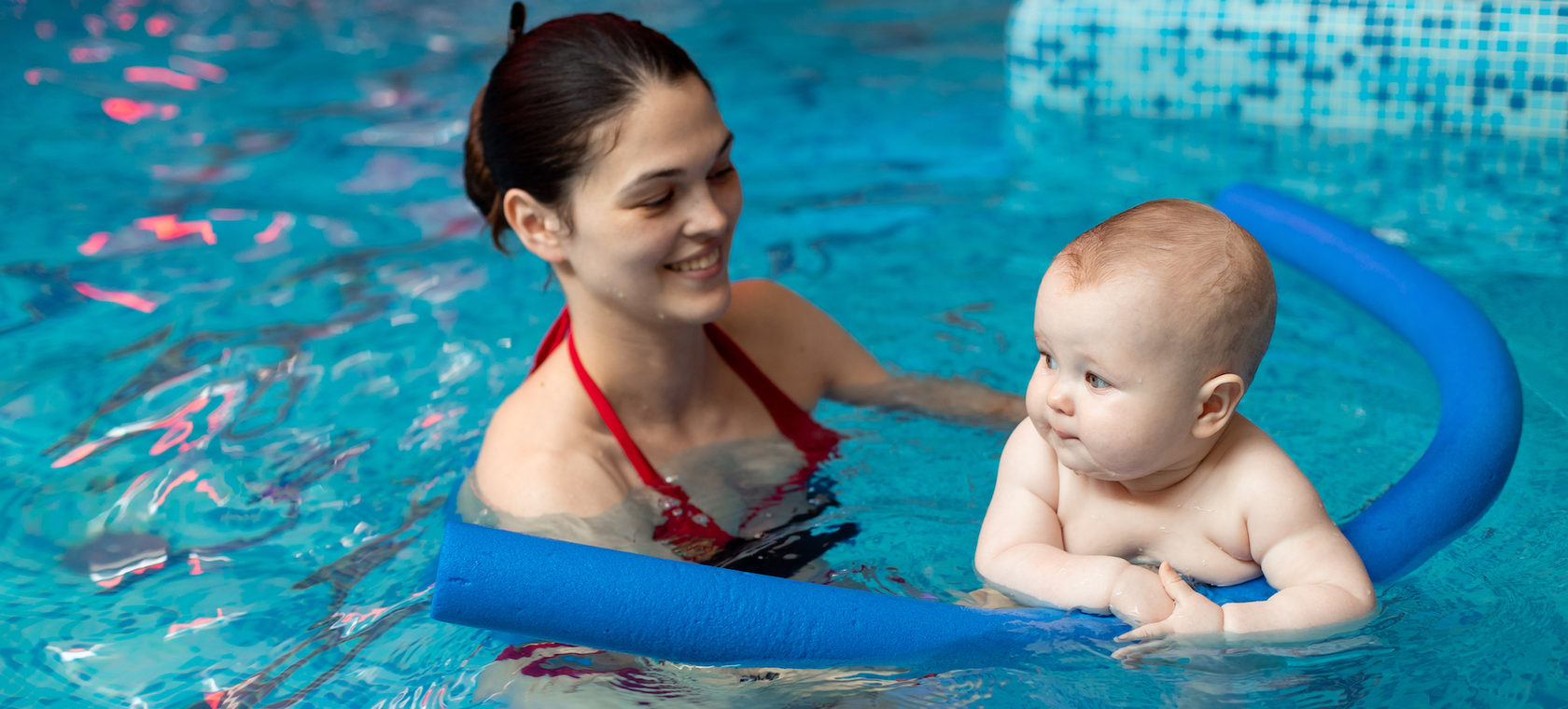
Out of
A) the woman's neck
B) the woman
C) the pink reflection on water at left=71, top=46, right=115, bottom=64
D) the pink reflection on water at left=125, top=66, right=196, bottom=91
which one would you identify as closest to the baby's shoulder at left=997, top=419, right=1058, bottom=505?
the woman

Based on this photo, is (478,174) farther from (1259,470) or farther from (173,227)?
(173,227)

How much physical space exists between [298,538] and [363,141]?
154 inches

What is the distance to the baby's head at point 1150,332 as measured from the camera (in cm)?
203

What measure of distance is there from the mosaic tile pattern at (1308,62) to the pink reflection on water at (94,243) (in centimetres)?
435

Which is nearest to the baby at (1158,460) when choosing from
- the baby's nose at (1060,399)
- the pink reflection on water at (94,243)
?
the baby's nose at (1060,399)

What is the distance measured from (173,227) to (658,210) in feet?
11.9

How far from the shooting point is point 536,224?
9.41ft

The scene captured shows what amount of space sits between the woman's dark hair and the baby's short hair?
1017 millimetres

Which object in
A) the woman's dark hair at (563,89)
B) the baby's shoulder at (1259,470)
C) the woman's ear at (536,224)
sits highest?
the woman's dark hair at (563,89)

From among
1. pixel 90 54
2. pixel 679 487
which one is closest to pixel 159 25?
pixel 90 54

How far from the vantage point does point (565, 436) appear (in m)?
2.84

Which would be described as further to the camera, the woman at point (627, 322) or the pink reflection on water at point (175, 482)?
the pink reflection on water at point (175, 482)

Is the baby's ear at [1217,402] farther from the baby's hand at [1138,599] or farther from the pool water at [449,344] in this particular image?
the pool water at [449,344]

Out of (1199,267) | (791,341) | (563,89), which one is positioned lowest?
(791,341)
